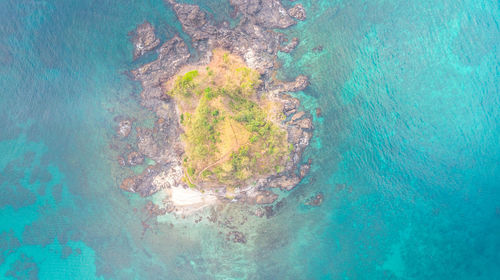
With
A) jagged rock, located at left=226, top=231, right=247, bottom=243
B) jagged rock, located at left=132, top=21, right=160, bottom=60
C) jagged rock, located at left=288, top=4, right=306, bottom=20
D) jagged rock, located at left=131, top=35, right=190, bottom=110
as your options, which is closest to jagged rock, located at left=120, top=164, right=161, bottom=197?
jagged rock, located at left=131, top=35, right=190, bottom=110

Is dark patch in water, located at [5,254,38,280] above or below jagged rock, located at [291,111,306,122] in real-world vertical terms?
below

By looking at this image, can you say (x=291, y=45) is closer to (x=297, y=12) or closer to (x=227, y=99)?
(x=297, y=12)

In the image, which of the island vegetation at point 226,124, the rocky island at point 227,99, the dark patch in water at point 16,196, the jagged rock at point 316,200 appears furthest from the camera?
the jagged rock at point 316,200

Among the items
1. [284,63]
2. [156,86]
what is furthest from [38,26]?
[284,63]

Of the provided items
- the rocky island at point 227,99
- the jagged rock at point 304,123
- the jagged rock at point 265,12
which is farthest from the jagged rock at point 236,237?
the jagged rock at point 265,12

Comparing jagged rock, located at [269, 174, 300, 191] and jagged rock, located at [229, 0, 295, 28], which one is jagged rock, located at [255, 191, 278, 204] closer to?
jagged rock, located at [269, 174, 300, 191]

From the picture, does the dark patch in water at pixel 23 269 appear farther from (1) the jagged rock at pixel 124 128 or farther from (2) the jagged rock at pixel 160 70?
(2) the jagged rock at pixel 160 70

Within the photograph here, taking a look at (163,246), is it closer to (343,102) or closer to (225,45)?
(225,45)
